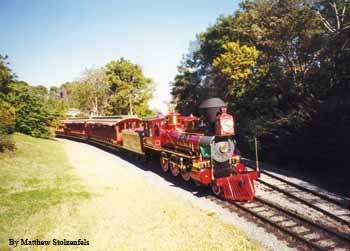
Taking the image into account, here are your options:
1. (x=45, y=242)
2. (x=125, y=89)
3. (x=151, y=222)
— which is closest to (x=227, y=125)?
(x=151, y=222)

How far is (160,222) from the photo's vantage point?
8648mm

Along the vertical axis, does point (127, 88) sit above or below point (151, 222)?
above

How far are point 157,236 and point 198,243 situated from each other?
1253 millimetres

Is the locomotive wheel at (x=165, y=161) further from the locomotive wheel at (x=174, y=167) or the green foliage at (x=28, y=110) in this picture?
the green foliage at (x=28, y=110)

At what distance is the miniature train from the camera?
1038cm

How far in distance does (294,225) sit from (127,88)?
113 ft

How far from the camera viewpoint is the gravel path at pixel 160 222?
7.32 m

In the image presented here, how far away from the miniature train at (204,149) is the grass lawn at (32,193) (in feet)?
14.5

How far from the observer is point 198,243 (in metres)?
7.32

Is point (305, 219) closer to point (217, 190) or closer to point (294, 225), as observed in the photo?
point (294, 225)

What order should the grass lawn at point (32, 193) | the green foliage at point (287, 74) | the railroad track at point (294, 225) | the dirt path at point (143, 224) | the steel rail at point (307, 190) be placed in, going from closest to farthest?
the railroad track at point (294, 225) < the dirt path at point (143, 224) < the grass lawn at point (32, 193) < the steel rail at point (307, 190) < the green foliage at point (287, 74)

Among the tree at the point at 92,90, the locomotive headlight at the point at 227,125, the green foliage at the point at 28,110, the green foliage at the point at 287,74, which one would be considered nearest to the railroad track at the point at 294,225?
the locomotive headlight at the point at 227,125

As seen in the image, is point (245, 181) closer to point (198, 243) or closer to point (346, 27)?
point (198, 243)

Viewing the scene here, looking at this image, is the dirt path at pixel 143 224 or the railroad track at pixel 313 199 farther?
the railroad track at pixel 313 199
